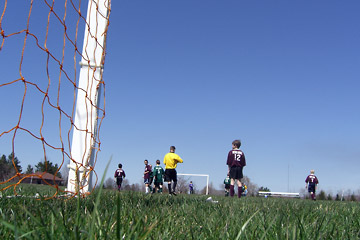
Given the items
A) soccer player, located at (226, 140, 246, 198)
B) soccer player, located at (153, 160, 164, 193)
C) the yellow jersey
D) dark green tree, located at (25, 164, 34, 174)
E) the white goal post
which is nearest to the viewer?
the white goal post

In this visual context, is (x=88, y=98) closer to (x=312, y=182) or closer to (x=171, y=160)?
(x=171, y=160)

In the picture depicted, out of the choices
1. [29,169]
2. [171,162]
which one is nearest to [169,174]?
[171,162]

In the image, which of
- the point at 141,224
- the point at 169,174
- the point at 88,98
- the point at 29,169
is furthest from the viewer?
the point at 29,169

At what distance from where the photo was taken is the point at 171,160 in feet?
45.0

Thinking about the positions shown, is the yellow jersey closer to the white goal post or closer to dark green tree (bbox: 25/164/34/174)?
the white goal post

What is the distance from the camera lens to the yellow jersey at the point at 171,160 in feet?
45.0

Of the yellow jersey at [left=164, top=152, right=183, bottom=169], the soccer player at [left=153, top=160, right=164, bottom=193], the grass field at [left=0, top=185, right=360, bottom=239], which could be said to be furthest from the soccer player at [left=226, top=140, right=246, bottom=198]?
the grass field at [left=0, top=185, right=360, bottom=239]

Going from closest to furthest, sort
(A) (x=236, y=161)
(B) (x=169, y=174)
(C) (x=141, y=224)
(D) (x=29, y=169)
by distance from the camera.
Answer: (C) (x=141, y=224) < (A) (x=236, y=161) < (B) (x=169, y=174) < (D) (x=29, y=169)

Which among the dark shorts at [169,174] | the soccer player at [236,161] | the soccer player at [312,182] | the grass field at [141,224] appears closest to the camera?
the grass field at [141,224]

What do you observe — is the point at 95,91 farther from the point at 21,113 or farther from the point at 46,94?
the point at 21,113

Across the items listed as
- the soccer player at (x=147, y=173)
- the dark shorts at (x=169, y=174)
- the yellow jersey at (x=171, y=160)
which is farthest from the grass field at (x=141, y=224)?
the soccer player at (x=147, y=173)

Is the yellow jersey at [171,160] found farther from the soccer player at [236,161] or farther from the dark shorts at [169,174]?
the soccer player at [236,161]

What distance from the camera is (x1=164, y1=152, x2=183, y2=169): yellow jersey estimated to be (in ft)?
45.0

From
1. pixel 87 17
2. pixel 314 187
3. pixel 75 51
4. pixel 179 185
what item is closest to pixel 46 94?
pixel 75 51
